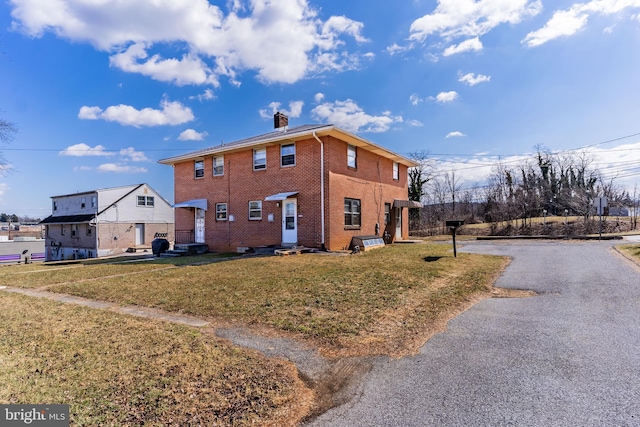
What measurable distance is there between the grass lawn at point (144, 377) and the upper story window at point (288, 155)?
37.7ft

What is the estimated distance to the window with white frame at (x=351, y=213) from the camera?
639 inches

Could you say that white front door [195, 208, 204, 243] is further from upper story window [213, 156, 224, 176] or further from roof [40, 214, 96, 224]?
roof [40, 214, 96, 224]

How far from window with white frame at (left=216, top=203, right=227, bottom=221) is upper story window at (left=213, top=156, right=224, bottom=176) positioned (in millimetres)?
1668

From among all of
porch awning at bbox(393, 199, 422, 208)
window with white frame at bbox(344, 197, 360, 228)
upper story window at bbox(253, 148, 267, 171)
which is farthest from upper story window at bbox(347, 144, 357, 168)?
porch awning at bbox(393, 199, 422, 208)

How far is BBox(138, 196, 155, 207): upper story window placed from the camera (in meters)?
36.1

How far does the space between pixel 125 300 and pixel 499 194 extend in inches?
1556

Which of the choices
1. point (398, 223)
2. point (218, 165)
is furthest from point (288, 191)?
point (398, 223)

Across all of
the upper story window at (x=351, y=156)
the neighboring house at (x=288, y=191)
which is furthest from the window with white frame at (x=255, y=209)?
the upper story window at (x=351, y=156)

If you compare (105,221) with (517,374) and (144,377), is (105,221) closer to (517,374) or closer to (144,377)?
(144,377)

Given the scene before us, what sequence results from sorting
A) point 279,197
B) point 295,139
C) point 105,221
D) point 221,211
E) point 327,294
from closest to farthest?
point 327,294 < point 279,197 < point 295,139 < point 221,211 < point 105,221

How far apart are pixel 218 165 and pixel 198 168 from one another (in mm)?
1757

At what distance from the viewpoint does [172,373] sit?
11.6 feet

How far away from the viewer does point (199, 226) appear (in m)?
19.7

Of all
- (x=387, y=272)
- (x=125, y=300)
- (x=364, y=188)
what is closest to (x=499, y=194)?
(x=364, y=188)
